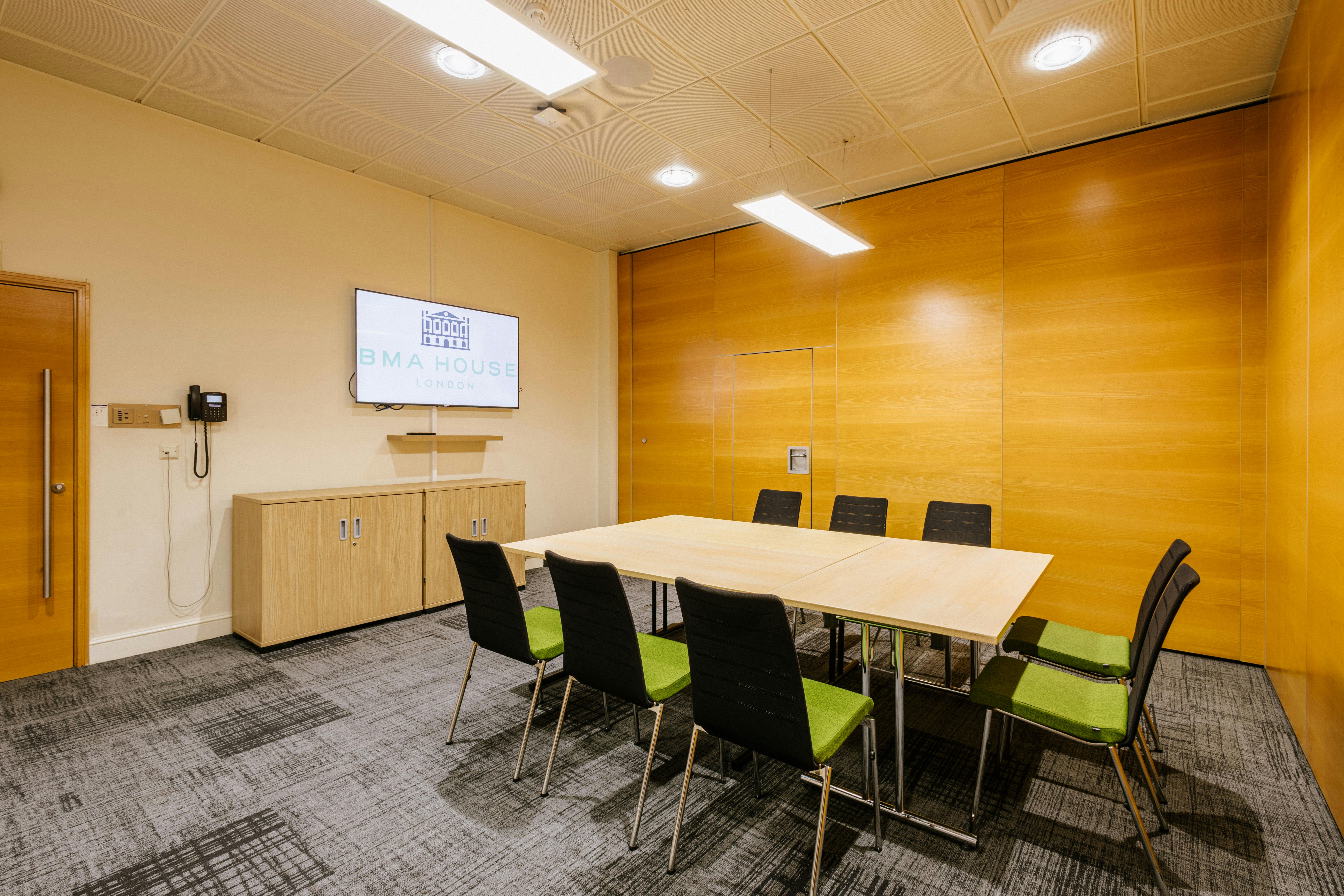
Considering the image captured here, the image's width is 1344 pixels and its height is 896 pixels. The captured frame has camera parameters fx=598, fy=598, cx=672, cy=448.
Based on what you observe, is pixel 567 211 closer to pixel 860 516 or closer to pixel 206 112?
pixel 206 112

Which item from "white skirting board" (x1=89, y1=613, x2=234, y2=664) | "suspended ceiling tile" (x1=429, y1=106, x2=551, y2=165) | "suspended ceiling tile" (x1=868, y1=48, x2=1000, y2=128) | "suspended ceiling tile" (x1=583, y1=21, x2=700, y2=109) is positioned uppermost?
"suspended ceiling tile" (x1=429, y1=106, x2=551, y2=165)

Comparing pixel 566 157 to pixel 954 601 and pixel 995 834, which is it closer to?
pixel 954 601

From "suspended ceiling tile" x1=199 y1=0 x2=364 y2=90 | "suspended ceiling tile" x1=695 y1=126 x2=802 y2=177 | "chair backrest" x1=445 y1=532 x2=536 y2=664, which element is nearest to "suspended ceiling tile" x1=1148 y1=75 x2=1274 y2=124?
"suspended ceiling tile" x1=695 y1=126 x2=802 y2=177

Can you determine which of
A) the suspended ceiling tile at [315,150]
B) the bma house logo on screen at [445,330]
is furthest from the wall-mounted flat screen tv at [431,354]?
the suspended ceiling tile at [315,150]

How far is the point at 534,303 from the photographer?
6.18 meters

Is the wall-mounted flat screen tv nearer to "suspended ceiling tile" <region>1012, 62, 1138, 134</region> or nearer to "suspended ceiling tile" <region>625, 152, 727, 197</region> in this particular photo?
"suspended ceiling tile" <region>625, 152, 727, 197</region>

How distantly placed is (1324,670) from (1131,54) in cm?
309

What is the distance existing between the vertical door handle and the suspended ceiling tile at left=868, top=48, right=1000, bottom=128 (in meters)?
5.05

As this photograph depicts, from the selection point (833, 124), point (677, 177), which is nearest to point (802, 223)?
point (833, 124)

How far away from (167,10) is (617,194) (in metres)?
2.99

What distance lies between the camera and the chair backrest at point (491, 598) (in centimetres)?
237

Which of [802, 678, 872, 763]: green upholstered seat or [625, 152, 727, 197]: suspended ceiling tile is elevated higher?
[625, 152, 727, 197]: suspended ceiling tile

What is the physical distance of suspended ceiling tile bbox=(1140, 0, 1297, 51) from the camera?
2.81 metres

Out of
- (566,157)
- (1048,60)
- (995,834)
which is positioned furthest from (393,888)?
(1048,60)
